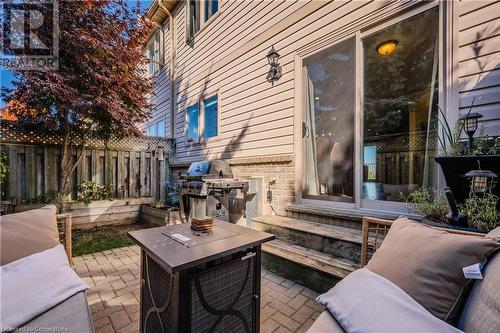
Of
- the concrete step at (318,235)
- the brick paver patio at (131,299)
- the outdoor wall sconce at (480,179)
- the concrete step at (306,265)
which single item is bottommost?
the brick paver patio at (131,299)

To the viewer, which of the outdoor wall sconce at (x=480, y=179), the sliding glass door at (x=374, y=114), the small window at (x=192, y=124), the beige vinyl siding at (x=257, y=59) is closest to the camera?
the outdoor wall sconce at (x=480, y=179)

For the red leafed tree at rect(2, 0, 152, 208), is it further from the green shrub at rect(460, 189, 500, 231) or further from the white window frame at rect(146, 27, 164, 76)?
the green shrub at rect(460, 189, 500, 231)

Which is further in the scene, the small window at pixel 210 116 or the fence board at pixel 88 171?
the small window at pixel 210 116

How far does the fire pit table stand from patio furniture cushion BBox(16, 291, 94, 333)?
0.39m

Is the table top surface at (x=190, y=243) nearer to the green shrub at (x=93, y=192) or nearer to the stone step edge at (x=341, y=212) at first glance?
the stone step edge at (x=341, y=212)

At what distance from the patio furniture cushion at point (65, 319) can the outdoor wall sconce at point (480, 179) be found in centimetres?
254

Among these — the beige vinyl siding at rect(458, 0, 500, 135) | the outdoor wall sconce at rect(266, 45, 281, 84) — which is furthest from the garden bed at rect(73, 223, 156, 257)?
the beige vinyl siding at rect(458, 0, 500, 135)

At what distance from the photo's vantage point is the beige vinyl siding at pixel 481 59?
6.55ft

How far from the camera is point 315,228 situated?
278 centimetres

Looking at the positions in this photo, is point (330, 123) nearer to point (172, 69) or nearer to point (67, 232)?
point (67, 232)

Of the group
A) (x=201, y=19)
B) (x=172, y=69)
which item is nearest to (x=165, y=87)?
(x=172, y=69)

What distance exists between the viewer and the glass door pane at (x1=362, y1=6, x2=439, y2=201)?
2.42 meters

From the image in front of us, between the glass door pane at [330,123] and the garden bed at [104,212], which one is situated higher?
the glass door pane at [330,123]

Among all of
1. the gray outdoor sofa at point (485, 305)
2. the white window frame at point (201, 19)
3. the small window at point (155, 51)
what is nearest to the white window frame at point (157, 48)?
the small window at point (155, 51)
